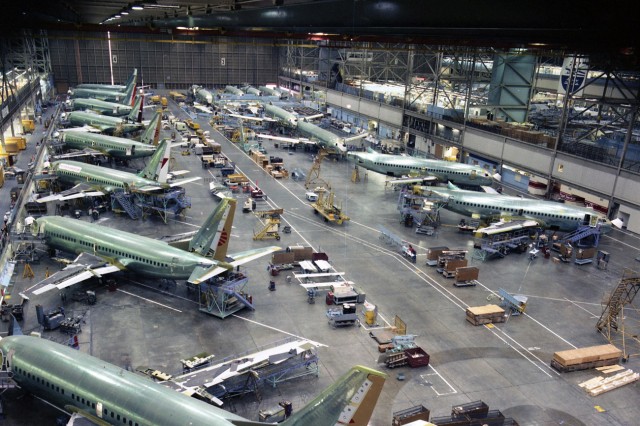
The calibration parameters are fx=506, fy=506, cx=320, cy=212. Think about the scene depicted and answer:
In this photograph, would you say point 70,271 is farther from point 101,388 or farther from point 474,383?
point 474,383

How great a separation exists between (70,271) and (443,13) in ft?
112

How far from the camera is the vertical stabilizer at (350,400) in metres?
18.5

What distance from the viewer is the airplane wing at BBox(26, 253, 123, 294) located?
38.2 m

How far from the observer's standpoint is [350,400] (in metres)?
18.9

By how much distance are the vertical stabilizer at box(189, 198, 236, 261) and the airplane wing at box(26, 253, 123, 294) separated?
27.3 feet

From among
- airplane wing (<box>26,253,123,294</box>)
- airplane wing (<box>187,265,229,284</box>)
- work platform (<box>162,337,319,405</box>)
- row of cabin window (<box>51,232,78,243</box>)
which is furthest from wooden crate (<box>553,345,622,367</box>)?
row of cabin window (<box>51,232,78,243</box>)

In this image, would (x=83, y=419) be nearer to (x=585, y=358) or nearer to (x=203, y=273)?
(x=203, y=273)

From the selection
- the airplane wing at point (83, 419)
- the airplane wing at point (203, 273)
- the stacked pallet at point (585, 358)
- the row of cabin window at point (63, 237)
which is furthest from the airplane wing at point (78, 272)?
the stacked pallet at point (585, 358)

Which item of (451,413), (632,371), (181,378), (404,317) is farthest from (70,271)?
(632,371)

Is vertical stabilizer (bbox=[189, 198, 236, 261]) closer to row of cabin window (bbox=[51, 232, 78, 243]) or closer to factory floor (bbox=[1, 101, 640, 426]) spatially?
factory floor (bbox=[1, 101, 640, 426])

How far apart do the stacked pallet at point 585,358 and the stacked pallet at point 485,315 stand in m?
5.92

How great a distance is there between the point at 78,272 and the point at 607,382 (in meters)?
39.6

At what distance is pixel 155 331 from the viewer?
3706 centimetres

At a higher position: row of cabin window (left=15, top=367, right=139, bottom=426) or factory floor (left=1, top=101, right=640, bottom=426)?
row of cabin window (left=15, top=367, right=139, bottom=426)
